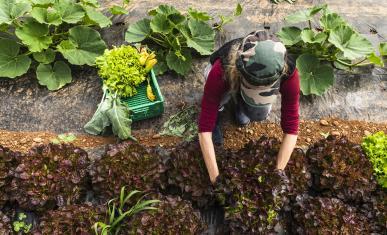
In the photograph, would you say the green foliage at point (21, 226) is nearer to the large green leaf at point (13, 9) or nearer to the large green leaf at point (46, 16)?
the large green leaf at point (46, 16)

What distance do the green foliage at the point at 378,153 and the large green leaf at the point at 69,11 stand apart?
11.8 feet

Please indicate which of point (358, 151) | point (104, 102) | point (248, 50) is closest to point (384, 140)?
point (358, 151)

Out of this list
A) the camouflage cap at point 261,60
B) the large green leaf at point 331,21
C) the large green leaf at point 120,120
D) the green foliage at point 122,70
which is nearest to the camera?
the camouflage cap at point 261,60

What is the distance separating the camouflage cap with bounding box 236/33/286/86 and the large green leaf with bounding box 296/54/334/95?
1.95 m

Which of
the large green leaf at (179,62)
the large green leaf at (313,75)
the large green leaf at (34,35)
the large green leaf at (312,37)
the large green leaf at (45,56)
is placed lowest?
the large green leaf at (313,75)

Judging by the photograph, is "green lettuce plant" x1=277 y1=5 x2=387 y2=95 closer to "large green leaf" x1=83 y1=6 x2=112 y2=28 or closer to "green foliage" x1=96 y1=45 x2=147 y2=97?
"green foliage" x1=96 y1=45 x2=147 y2=97

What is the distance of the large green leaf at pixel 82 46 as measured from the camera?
4.88 metres

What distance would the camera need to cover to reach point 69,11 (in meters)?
4.96

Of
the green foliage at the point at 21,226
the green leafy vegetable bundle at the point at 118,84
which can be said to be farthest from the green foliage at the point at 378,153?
the green foliage at the point at 21,226

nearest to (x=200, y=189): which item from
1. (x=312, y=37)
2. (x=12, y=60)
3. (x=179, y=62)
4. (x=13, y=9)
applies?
(x=179, y=62)

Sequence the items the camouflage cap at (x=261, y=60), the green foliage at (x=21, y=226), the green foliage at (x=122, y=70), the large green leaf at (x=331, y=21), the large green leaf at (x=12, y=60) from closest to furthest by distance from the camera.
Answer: the camouflage cap at (x=261, y=60) < the green foliage at (x=21, y=226) < the green foliage at (x=122, y=70) < the large green leaf at (x=12, y=60) < the large green leaf at (x=331, y=21)

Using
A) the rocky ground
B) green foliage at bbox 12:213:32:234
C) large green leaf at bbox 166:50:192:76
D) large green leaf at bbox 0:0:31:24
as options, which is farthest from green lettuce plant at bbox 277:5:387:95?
green foliage at bbox 12:213:32:234

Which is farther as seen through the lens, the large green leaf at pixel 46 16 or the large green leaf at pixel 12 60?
the large green leaf at pixel 12 60

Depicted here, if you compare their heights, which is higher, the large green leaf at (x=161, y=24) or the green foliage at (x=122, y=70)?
the large green leaf at (x=161, y=24)
